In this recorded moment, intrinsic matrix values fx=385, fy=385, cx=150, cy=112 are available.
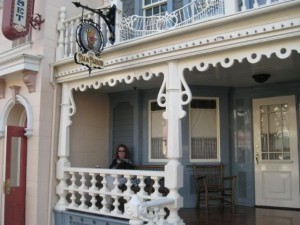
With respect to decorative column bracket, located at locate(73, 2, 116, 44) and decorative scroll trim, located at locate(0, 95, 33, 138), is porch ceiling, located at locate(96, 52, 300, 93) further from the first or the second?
decorative scroll trim, located at locate(0, 95, 33, 138)

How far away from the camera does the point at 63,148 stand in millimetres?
7406

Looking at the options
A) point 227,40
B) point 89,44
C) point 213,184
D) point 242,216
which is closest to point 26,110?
point 89,44

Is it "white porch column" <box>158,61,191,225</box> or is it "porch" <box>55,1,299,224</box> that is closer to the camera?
"porch" <box>55,1,299,224</box>

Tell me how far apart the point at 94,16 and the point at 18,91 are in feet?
7.56

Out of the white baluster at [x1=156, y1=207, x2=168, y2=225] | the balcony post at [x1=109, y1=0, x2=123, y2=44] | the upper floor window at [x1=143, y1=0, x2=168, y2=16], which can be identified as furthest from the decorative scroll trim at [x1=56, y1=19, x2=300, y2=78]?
the upper floor window at [x1=143, y1=0, x2=168, y2=16]

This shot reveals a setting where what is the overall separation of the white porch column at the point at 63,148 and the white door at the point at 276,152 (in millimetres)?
3826

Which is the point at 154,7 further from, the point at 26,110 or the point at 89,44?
the point at 26,110

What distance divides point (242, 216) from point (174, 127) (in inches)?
95.3

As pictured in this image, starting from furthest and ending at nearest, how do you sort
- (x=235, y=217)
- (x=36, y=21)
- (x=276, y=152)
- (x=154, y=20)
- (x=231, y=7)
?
(x=276, y=152), (x=36, y=21), (x=154, y=20), (x=235, y=217), (x=231, y=7)

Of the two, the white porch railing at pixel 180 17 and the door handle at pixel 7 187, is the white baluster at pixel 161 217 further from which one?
the door handle at pixel 7 187

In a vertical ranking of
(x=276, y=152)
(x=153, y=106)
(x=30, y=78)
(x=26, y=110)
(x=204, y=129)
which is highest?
(x=30, y=78)

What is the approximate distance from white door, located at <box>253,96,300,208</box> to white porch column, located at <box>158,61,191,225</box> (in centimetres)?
280

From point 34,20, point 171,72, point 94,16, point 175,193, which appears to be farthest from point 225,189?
point 34,20

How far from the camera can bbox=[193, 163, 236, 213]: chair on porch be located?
785cm
